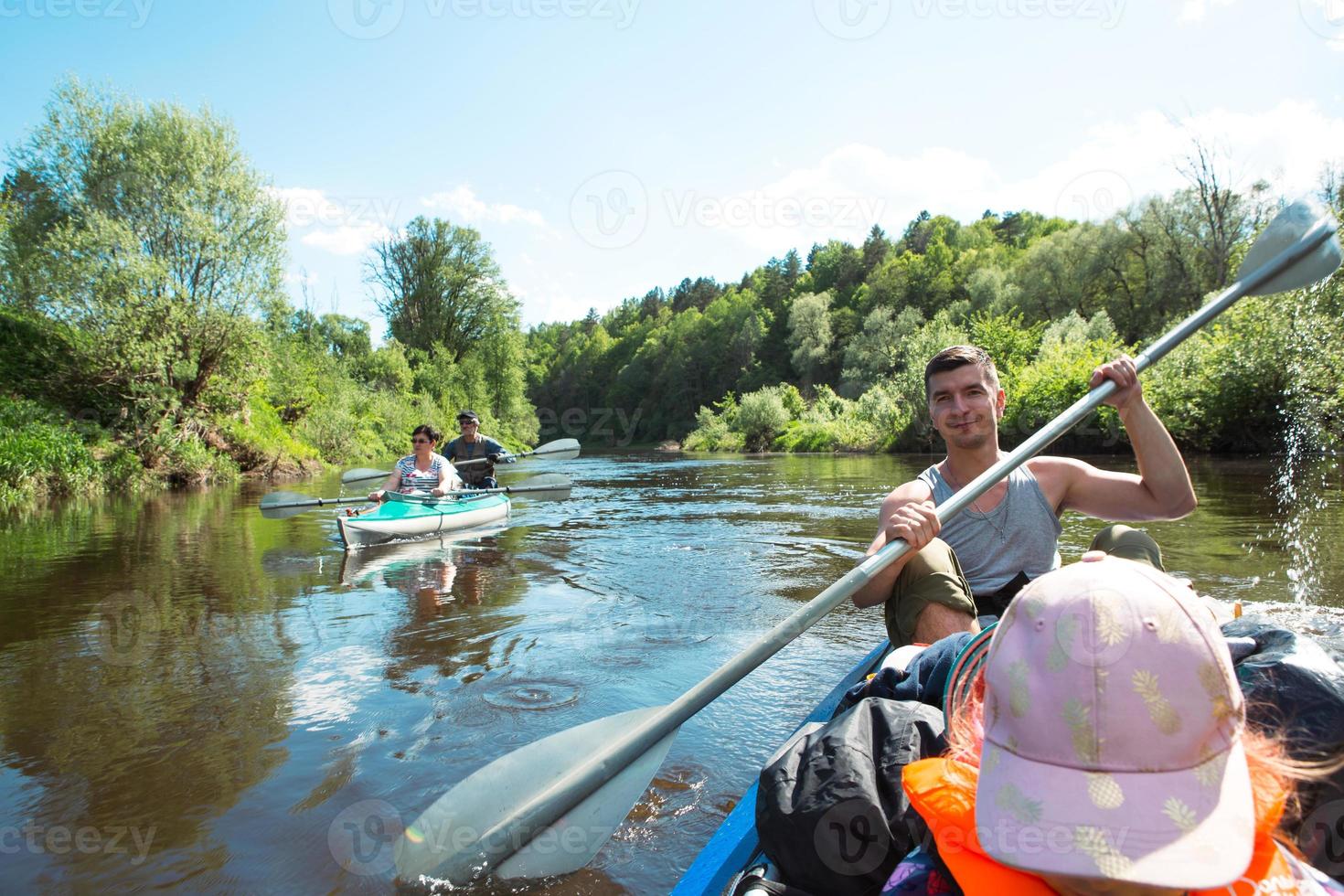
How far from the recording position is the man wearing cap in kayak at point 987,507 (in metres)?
2.26

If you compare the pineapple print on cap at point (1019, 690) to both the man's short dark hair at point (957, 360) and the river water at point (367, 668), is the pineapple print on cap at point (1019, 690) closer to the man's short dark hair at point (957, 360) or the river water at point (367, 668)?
the river water at point (367, 668)

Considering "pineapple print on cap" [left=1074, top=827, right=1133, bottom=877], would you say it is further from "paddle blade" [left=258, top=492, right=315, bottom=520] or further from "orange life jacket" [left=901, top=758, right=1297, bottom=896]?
"paddle blade" [left=258, top=492, right=315, bottom=520]

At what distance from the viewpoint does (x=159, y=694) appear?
3.62 m

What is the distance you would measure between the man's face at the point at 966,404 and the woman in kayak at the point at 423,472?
6.38 meters

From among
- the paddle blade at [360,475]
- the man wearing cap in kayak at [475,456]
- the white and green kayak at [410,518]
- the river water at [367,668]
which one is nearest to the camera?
the river water at [367,668]

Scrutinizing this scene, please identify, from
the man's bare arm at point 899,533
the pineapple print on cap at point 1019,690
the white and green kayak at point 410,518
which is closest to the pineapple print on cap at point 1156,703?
the pineapple print on cap at point 1019,690

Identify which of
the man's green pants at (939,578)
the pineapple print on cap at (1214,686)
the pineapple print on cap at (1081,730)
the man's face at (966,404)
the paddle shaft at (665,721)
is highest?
the man's face at (966,404)

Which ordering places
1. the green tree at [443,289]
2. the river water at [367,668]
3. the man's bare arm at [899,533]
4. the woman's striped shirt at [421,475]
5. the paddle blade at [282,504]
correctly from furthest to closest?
the green tree at [443,289], the paddle blade at [282,504], the woman's striped shirt at [421,475], the river water at [367,668], the man's bare arm at [899,533]

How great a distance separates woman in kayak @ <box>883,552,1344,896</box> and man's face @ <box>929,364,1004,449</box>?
5.55 ft

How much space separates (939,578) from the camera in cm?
227

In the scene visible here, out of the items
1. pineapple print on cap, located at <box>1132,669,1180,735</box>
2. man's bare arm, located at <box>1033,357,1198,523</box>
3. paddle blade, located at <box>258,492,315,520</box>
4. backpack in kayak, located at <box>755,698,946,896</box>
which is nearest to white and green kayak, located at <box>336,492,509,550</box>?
paddle blade, located at <box>258,492,315,520</box>

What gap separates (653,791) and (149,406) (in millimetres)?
17150

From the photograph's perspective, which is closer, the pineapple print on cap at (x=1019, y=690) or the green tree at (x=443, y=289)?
the pineapple print on cap at (x=1019, y=690)

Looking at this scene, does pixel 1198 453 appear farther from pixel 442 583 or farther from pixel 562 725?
pixel 562 725
